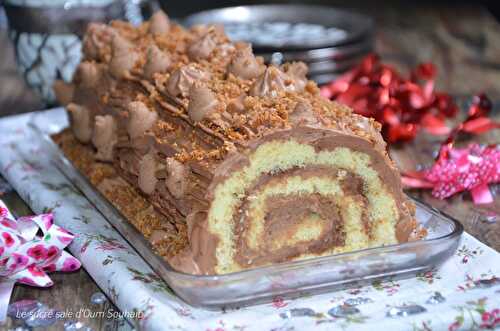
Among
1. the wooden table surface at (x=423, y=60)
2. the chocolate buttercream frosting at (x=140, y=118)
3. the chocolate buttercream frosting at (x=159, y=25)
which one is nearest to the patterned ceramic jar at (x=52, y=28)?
the wooden table surface at (x=423, y=60)

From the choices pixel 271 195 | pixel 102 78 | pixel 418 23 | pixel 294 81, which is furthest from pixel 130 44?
pixel 418 23

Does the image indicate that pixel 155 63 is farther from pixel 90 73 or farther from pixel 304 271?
pixel 304 271

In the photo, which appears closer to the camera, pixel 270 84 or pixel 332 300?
pixel 332 300

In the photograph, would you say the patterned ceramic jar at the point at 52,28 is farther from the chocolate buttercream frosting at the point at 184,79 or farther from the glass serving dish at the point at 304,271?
the glass serving dish at the point at 304,271

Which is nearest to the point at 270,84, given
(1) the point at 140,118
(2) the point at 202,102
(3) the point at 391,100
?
(2) the point at 202,102

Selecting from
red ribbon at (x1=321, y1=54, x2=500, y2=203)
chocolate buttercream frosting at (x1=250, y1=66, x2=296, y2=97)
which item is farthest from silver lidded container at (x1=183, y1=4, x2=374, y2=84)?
chocolate buttercream frosting at (x1=250, y1=66, x2=296, y2=97)

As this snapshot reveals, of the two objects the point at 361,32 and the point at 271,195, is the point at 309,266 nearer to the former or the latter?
the point at 271,195

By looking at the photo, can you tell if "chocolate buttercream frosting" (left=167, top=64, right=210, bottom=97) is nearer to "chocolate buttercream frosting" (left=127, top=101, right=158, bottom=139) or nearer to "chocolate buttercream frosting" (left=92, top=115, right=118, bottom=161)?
"chocolate buttercream frosting" (left=127, top=101, right=158, bottom=139)
